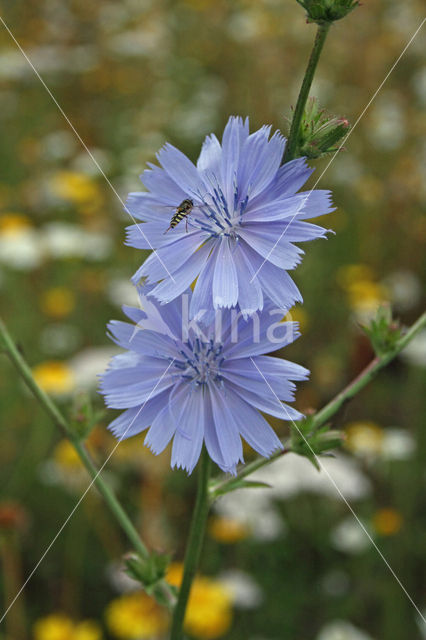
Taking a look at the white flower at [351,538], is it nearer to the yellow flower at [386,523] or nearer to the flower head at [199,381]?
the yellow flower at [386,523]

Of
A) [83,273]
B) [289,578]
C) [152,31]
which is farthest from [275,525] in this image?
[152,31]

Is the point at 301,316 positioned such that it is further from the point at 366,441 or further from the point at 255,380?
the point at 255,380

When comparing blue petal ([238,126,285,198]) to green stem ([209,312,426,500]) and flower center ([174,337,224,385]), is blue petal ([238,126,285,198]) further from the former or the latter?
green stem ([209,312,426,500])

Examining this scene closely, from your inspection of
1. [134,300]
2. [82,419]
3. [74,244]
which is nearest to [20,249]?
[74,244]

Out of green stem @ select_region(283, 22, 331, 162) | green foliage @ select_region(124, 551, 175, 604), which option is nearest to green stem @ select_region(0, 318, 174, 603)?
green foliage @ select_region(124, 551, 175, 604)

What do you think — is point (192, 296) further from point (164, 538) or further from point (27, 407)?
point (27, 407)

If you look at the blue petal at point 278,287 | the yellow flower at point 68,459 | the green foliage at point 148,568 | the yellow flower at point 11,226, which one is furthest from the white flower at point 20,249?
the blue petal at point 278,287
